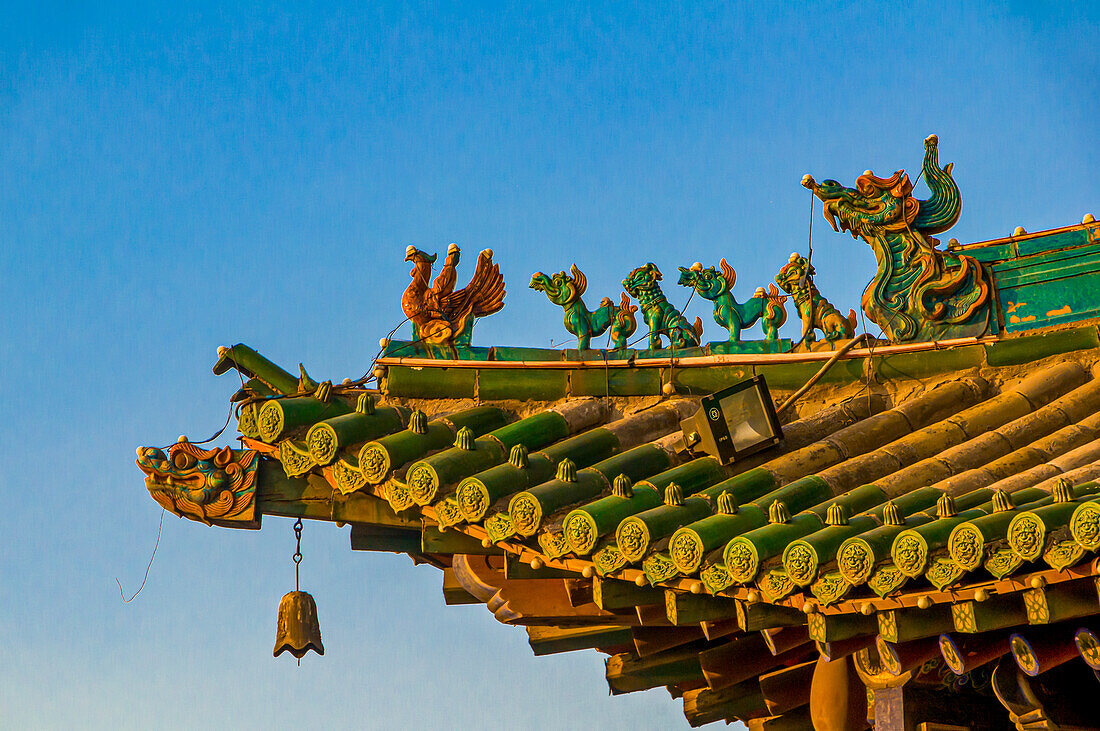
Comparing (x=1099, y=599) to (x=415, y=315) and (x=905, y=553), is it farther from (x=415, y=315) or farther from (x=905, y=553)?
(x=415, y=315)

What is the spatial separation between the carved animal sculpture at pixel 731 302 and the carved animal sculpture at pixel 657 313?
0.15 m

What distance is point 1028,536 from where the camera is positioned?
581 cm

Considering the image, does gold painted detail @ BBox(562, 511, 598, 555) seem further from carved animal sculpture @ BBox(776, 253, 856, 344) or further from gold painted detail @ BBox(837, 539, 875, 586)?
carved animal sculpture @ BBox(776, 253, 856, 344)

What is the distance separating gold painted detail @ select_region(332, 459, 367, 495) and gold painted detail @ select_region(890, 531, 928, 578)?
2.78 meters

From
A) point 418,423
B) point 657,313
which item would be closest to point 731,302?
point 657,313

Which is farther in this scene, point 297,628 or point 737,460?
point 297,628

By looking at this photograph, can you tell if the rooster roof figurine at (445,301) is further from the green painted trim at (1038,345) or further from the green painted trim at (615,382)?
the green painted trim at (1038,345)

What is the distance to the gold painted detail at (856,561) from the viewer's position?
621 cm

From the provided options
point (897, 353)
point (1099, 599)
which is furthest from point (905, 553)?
point (897, 353)

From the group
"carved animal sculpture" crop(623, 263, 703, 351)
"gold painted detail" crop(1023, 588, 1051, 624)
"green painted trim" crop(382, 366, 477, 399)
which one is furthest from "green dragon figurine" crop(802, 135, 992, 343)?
"gold painted detail" crop(1023, 588, 1051, 624)

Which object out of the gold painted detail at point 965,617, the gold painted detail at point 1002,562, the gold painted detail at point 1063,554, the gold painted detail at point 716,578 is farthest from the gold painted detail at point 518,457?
the gold painted detail at point 1063,554

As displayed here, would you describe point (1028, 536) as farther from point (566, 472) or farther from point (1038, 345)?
point (1038, 345)

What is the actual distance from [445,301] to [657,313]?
123 cm

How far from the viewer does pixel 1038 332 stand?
8.24 metres
